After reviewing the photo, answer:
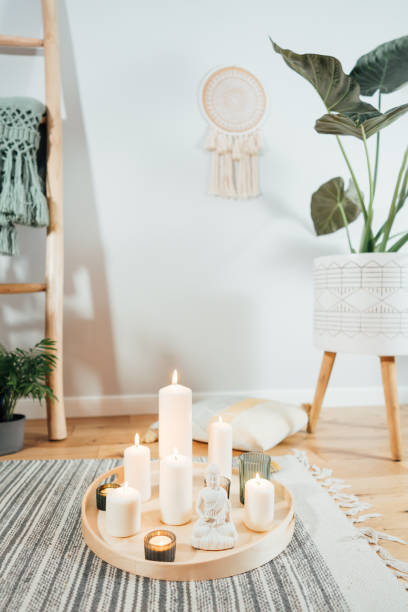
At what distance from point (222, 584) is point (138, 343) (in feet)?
3.53

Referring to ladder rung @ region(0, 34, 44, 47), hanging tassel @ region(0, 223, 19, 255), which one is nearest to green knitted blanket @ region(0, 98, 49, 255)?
hanging tassel @ region(0, 223, 19, 255)

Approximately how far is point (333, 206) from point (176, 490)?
1158mm

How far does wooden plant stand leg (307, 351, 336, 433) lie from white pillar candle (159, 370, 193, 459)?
0.73 m

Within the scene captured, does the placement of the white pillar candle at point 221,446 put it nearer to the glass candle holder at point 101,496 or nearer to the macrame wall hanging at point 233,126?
the glass candle holder at point 101,496

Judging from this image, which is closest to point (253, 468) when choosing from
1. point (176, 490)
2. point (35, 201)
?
point (176, 490)

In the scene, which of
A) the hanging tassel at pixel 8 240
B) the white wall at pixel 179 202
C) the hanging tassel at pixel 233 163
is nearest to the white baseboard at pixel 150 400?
the white wall at pixel 179 202

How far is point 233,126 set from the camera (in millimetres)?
1672

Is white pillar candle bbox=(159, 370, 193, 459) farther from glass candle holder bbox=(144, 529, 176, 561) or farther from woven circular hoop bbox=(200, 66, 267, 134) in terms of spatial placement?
woven circular hoop bbox=(200, 66, 267, 134)

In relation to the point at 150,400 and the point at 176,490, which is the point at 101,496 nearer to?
the point at 176,490

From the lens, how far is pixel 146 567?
668 mm

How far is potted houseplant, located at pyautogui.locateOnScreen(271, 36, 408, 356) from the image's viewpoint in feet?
3.65

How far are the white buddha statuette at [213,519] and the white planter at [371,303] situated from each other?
716 millimetres

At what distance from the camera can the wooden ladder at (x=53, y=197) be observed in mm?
1392

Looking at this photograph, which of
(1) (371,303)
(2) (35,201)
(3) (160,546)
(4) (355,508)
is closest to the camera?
(3) (160,546)
